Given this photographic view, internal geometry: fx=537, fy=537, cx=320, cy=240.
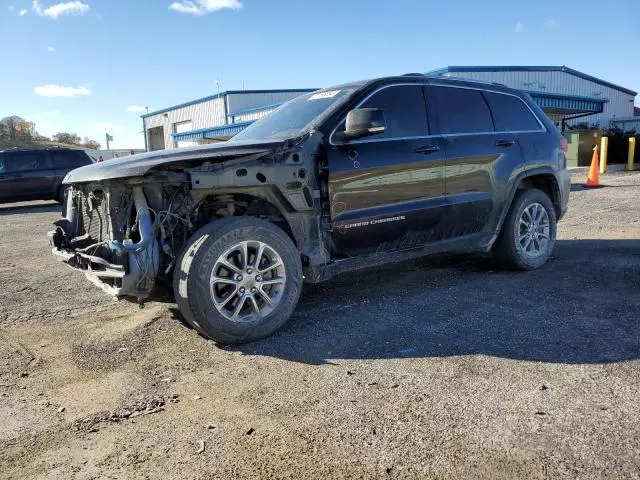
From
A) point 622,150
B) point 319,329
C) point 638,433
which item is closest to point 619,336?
point 638,433

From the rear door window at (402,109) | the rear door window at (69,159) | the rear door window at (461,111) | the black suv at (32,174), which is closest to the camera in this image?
the rear door window at (402,109)

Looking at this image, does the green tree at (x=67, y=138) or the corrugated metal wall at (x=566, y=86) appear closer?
the corrugated metal wall at (x=566, y=86)

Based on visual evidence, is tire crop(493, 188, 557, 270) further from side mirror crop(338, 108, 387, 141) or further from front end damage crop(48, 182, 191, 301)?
front end damage crop(48, 182, 191, 301)

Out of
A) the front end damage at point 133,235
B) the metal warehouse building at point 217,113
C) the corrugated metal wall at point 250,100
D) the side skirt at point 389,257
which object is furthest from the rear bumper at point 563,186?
the corrugated metal wall at point 250,100

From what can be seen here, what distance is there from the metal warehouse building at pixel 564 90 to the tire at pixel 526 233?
2012cm

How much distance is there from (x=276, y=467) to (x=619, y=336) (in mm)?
2713

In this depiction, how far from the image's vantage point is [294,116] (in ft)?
16.0

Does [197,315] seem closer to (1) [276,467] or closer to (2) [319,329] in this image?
(2) [319,329]

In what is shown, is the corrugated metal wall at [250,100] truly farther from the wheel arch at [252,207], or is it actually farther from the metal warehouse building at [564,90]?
the wheel arch at [252,207]

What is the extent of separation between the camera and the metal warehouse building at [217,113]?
1217 inches

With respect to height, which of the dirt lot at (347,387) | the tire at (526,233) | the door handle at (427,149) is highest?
the door handle at (427,149)

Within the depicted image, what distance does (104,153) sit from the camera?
3800 centimetres

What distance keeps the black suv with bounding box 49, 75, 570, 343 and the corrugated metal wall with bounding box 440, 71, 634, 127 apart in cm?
2123

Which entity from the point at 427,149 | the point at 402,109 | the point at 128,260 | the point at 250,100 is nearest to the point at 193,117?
the point at 250,100
